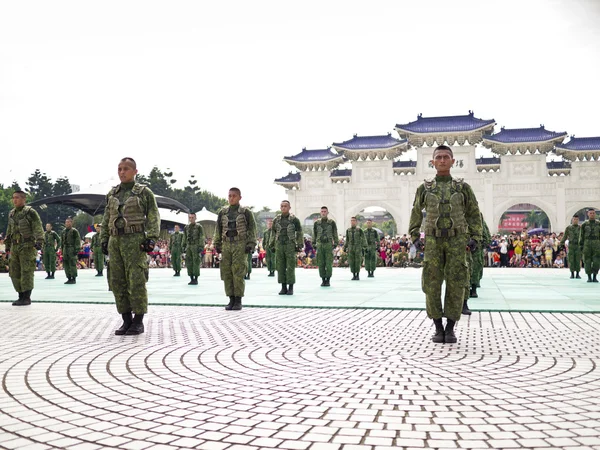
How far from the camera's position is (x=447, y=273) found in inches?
211

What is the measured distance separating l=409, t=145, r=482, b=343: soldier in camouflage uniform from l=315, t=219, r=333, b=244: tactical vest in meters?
8.20

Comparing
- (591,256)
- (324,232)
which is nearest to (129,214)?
(324,232)

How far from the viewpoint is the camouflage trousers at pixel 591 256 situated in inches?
543

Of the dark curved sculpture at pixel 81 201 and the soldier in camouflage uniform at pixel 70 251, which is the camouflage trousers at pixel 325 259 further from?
the dark curved sculpture at pixel 81 201

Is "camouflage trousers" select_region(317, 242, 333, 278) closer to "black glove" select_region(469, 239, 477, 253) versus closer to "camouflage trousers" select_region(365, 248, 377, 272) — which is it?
"camouflage trousers" select_region(365, 248, 377, 272)

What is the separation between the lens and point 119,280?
603 centimetres

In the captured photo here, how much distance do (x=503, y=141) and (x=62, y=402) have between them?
46.2 m

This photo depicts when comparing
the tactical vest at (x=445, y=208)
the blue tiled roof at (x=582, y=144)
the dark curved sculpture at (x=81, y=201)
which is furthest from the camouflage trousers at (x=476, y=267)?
the blue tiled roof at (x=582, y=144)

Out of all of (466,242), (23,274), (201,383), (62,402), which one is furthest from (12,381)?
(23,274)

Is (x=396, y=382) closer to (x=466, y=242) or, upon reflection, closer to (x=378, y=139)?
(x=466, y=242)

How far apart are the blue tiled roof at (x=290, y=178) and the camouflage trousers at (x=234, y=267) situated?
43496 millimetres

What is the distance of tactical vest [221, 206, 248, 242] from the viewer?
831cm

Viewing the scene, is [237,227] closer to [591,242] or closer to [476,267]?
[476,267]

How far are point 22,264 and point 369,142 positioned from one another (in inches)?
1673
